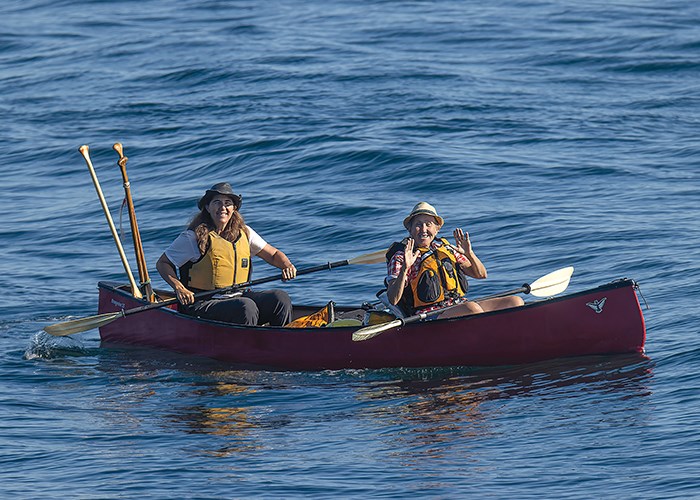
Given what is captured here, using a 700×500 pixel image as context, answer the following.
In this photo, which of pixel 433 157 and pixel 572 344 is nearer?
pixel 572 344

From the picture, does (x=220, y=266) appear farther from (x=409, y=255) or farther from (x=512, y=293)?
(x=512, y=293)

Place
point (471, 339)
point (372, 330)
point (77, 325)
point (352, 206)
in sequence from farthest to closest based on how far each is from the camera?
point (352, 206) → point (77, 325) → point (471, 339) → point (372, 330)

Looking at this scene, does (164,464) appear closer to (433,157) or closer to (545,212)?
(545,212)

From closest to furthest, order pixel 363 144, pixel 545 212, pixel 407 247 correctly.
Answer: pixel 407 247 < pixel 545 212 < pixel 363 144

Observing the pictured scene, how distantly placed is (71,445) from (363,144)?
34.4 ft

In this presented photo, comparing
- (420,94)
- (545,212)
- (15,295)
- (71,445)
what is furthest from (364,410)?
(420,94)

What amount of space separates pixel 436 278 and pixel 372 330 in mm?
665

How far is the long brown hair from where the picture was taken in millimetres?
9914

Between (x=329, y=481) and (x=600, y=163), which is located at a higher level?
(x=600, y=163)

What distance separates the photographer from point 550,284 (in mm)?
9938

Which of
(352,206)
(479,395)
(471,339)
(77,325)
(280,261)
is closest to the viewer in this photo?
(479,395)

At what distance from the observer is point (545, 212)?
14.9 m

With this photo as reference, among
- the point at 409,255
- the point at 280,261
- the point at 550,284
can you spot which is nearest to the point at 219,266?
the point at 280,261

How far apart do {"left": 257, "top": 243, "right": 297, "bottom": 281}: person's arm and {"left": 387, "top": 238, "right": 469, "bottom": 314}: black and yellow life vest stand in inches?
38.4
